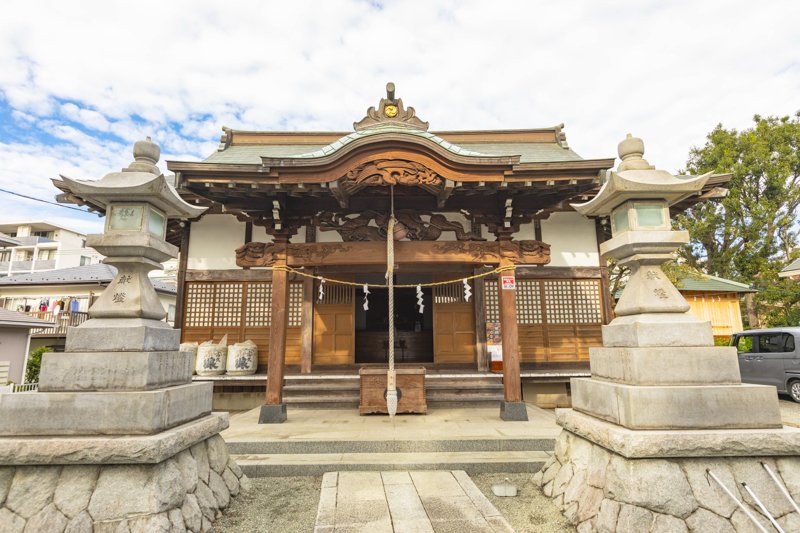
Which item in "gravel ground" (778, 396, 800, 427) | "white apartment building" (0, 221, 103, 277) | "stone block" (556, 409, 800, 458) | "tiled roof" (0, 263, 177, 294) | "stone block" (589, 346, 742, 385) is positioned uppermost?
"white apartment building" (0, 221, 103, 277)

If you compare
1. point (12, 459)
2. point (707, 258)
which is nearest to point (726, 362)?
point (12, 459)

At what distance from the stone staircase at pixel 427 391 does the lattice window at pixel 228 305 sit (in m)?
2.16

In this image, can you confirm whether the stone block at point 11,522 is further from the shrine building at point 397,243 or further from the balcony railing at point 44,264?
the balcony railing at point 44,264

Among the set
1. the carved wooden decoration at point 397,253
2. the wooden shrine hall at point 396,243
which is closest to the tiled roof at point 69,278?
the wooden shrine hall at point 396,243

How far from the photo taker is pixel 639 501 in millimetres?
2928

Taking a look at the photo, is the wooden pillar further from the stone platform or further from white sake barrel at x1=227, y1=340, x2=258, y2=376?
the stone platform

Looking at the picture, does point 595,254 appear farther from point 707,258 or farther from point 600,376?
point 707,258

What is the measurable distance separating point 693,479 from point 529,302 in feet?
21.2

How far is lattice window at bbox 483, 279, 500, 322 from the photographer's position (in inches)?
371

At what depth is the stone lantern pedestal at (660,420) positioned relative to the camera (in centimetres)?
293

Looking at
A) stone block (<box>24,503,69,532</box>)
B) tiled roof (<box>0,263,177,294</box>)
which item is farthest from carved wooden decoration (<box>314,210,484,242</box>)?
tiled roof (<box>0,263,177,294</box>)

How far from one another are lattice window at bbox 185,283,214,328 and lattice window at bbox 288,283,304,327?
1.87 meters

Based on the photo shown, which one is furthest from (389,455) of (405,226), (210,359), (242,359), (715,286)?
(715,286)

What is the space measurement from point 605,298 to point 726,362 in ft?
20.2
